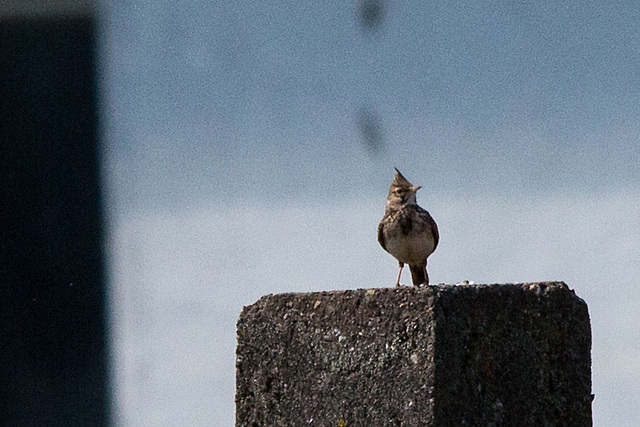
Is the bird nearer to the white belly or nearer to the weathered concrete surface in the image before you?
the white belly

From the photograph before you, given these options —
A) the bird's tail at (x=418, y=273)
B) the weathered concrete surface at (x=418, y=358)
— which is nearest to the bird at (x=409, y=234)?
the bird's tail at (x=418, y=273)

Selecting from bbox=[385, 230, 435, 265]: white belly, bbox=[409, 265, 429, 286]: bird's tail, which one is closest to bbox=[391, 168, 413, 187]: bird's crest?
bbox=[385, 230, 435, 265]: white belly

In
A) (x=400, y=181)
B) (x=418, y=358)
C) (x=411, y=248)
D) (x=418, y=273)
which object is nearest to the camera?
(x=418, y=358)

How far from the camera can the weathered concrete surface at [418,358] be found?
534 cm

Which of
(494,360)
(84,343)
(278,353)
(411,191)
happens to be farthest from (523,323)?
(84,343)

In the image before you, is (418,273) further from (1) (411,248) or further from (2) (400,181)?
(2) (400,181)

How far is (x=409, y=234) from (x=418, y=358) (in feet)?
17.2

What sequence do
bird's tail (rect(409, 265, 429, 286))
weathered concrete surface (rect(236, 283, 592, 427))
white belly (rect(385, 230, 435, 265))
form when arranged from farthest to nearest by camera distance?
bird's tail (rect(409, 265, 429, 286)) < white belly (rect(385, 230, 435, 265)) < weathered concrete surface (rect(236, 283, 592, 427))

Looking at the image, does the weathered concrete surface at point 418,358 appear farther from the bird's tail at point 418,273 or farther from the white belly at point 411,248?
the bird's tail at point 418,273

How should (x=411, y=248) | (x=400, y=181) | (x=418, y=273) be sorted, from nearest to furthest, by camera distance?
(x=411, y=248)
(x=418, y=273)
(x=400, y=181)

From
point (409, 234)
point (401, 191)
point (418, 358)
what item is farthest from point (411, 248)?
point (418, 358)

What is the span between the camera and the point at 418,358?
17.5 ft

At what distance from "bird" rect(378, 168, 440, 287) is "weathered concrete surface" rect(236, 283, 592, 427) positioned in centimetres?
455

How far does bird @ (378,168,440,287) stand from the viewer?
1050 cm
